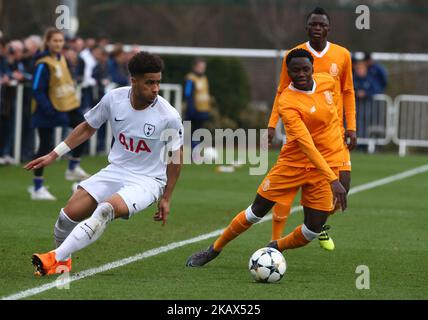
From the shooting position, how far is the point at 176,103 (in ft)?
78.6

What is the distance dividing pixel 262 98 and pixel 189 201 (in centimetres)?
1498

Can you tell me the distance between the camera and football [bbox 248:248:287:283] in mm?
8773

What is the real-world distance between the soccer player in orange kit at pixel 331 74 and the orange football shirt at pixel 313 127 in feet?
1.28

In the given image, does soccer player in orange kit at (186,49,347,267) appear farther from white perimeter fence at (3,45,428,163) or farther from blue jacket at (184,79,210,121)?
white perimeter fence at (3,45,428,163)

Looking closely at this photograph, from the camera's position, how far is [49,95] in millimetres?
15266

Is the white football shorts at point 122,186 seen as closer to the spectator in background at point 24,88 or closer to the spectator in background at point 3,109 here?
the spectator in background at point 3,109

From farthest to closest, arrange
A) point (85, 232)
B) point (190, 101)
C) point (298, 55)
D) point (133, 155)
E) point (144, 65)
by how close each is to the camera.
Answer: point (190, 101)
point (298, 55)
point (133, 155)
point (144, 65)
point (85, 232)

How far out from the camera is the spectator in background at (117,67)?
2262cm

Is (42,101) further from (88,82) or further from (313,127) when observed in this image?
(88,82)

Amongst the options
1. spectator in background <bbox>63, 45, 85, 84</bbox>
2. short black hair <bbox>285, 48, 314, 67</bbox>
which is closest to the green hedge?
spectator in background <bbox>63, 45, 85, 84</bbox>

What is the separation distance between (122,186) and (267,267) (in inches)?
52.6

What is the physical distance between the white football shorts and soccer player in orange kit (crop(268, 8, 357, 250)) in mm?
1504

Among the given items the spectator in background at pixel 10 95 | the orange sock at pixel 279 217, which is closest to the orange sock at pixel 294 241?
the orange sock at pixel 279 217

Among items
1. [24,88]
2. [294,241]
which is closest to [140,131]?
[294,241]
